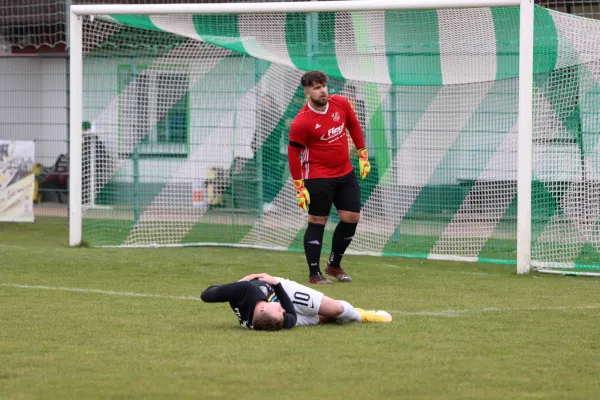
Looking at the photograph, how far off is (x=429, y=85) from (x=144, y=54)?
383 cm

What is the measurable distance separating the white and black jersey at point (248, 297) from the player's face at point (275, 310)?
5cm

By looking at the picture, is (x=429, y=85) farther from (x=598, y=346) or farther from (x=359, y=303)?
(x=598, y=346)

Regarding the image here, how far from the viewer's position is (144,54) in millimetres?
14148

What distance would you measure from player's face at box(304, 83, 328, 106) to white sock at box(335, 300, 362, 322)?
298 centimetres

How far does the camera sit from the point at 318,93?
1006 cm

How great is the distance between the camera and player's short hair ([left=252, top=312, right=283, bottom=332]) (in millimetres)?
7125

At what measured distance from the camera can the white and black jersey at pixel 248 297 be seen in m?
7.11

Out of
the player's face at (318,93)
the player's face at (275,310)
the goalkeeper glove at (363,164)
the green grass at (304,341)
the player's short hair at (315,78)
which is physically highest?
the player's short hair at (315,78)

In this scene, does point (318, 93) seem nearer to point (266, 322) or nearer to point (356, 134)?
point (356, 134)

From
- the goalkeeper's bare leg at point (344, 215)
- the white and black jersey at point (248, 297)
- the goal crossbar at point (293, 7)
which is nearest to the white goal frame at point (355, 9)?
the goal crossbar at point (293, 7)

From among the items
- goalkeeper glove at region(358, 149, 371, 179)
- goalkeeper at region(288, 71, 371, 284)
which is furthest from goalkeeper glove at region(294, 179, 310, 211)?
goalkeeper glove at region(358, 149, 371, 179)

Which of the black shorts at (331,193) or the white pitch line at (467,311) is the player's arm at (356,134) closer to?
the black shorts at (331,193)

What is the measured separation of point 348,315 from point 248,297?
31.3 inches

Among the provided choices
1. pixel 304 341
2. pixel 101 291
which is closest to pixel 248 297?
pixel 304 341
